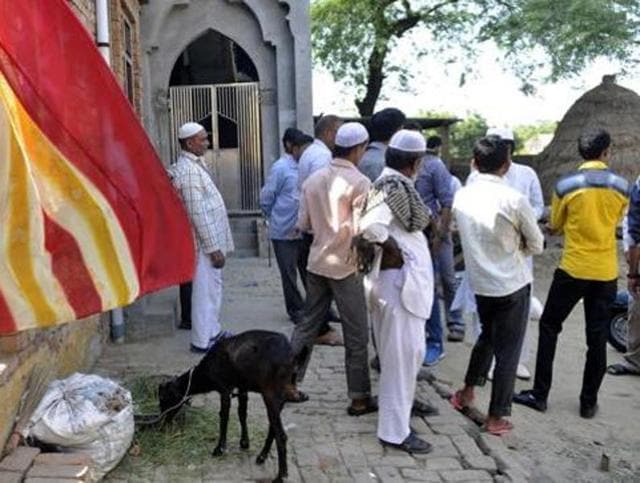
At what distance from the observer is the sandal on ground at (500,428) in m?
4.37

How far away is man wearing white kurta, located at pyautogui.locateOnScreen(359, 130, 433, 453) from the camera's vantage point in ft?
12.7

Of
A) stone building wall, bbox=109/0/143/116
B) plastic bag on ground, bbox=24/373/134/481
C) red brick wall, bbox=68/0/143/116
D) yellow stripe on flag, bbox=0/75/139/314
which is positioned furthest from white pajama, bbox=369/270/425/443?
stone building wall, bbox=109/0/143/116

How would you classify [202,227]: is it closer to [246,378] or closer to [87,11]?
[87,11]

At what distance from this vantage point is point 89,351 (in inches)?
206

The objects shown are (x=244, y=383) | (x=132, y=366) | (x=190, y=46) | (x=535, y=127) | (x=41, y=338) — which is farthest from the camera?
(x=535, y=127)

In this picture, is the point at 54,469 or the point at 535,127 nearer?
the point at 54,469

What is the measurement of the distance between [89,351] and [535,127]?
4226 centimetres

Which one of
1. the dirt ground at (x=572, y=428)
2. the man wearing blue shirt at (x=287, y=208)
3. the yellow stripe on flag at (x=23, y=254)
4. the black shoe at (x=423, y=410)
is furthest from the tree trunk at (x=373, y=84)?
the yellow stripe on flag at (x=23, y=254)

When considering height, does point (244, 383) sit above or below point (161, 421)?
above

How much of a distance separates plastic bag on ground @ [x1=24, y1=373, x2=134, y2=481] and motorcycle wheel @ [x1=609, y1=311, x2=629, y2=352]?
5.01 m

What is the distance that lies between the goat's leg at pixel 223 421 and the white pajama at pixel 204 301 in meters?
1.88

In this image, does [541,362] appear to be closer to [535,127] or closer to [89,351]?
[89,351]

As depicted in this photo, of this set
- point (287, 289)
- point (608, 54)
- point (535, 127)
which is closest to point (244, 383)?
point (287, 289)

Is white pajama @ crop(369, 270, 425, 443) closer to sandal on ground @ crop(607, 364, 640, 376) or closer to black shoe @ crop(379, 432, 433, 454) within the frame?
black shoe @ crop(379, 432, 433, 454)
